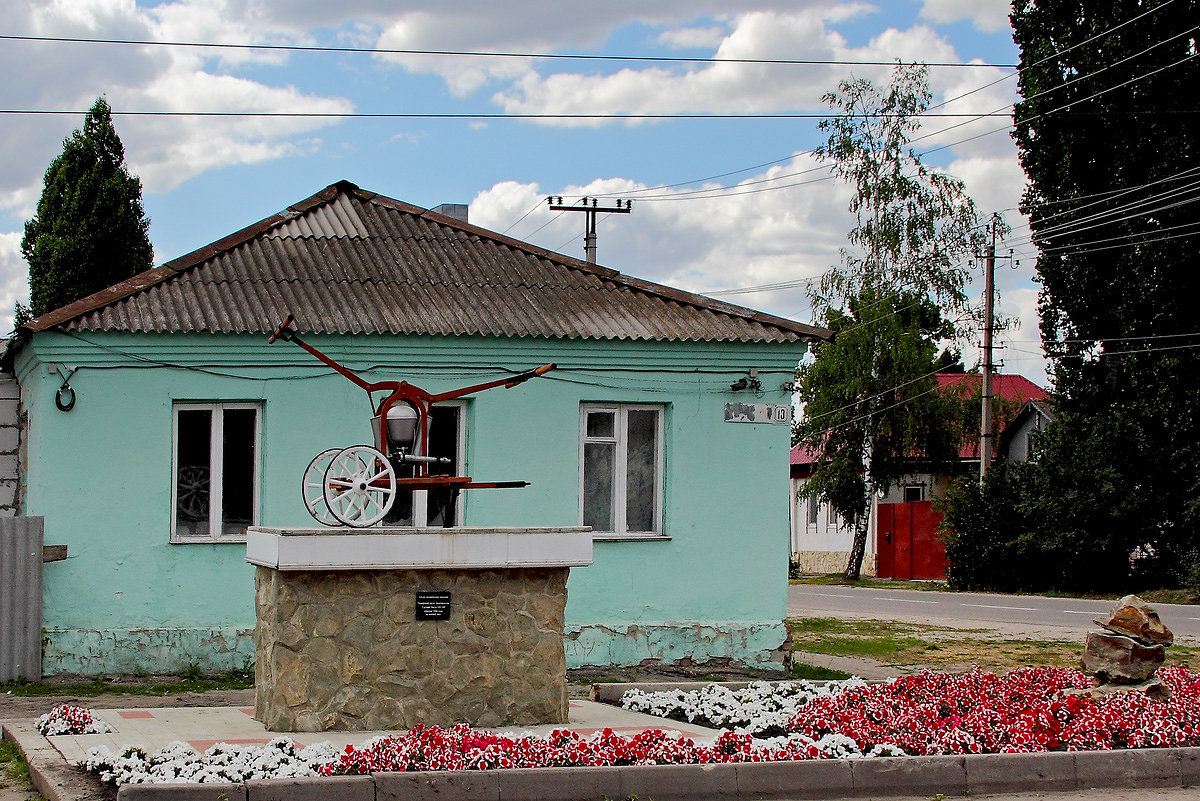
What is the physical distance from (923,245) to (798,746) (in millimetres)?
25752

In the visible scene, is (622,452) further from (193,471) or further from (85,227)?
(85,227)

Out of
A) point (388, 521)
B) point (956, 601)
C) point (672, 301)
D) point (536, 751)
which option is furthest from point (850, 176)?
point (536, 751)

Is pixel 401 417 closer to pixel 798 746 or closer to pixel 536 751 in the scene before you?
pixel 536 751

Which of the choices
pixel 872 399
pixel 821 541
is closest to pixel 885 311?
pixel 872 399

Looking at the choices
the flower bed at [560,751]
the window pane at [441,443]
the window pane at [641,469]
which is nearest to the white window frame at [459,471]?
the window pane at [441,443]

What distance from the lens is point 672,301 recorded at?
555 inches

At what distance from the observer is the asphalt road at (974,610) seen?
20.1 m

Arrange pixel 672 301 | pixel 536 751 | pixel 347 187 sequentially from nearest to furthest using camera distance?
1. pixel 536 751
2. pixel 672 301
3. pixel 347 187

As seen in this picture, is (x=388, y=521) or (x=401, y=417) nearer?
(x=401, y=417)

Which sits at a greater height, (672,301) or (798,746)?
(672,301)

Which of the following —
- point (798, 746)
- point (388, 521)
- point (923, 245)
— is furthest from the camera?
point (923, 245)

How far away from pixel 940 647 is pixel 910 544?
23.1m

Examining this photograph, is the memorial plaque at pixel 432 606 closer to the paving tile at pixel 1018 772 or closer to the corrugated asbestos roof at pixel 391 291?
the paving tile at pixel 1018 772

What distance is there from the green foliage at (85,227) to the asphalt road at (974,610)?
17.0 m
